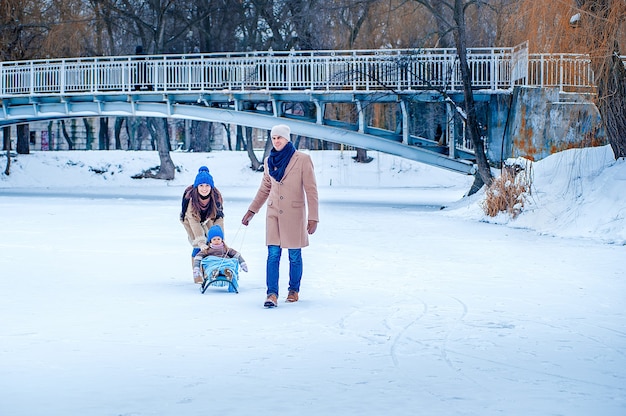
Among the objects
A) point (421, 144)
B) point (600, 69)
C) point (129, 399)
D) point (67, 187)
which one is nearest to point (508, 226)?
point (600, 69)

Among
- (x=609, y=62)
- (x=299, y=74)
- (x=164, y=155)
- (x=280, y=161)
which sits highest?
(x=299, y=74)

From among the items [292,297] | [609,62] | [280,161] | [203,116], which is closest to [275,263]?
[292,297]

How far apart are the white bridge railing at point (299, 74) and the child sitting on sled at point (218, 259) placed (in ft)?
56.6

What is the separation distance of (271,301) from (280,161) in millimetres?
1281

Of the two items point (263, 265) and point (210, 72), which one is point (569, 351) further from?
point (210, 72)

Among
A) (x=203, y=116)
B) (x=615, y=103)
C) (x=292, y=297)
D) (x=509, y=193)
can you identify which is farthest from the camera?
(x=203, y=116)

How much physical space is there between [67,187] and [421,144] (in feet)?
68.7

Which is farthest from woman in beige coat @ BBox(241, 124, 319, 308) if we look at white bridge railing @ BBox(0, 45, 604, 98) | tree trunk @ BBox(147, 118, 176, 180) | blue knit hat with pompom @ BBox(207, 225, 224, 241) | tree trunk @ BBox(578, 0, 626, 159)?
tree trunk @ BBox(147, 118, 176, 180)

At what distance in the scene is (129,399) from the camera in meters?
6.04

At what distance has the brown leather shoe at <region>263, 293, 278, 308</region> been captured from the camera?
982 centimetres

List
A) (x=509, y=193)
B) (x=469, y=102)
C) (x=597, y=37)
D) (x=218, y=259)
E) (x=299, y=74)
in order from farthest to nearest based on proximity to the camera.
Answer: (x=299, y=74) → (x=469, y=102) → (x=509, y=193) → (x=597, y=37) → (x=218, y=259)

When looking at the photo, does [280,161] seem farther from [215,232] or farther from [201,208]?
[201,208]

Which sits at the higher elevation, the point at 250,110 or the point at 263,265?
the point at 250,110

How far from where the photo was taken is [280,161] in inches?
386
